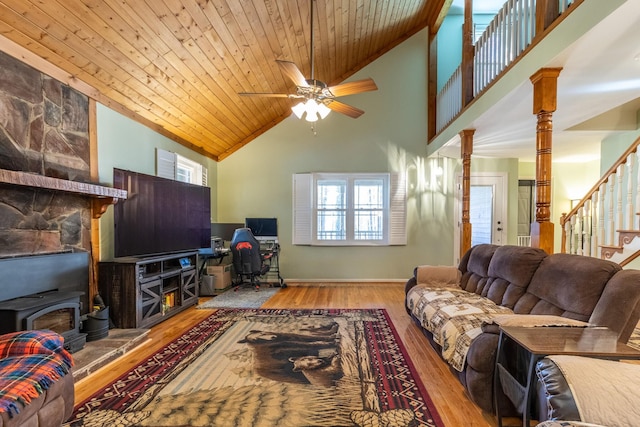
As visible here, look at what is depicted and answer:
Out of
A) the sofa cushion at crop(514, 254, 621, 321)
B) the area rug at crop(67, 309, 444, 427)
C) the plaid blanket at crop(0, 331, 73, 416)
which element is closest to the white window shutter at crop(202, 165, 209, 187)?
the area rug at crop(67, 309, 444, 427)

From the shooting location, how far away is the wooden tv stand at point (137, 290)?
121 inches

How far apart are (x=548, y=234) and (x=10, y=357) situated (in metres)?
3.76

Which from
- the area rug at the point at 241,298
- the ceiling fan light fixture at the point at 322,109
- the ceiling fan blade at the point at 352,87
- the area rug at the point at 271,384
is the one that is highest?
the ceiling fan blade at the point at 352,87

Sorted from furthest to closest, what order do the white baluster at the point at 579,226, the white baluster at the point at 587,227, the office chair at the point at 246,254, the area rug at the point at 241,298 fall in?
the office chair at the point at 246,254 < the area rug at the point at 241,298 < the white baluster at the point at 579,226 < the white baluster at the point at 587,227

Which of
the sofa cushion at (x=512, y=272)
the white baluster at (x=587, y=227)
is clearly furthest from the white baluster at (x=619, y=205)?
the sofa cushion at (x=512, y=272)

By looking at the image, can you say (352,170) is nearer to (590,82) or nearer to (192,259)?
(192,259)

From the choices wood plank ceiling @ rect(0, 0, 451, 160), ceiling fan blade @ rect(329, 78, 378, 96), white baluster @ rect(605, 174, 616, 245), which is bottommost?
white baluster @ rect(605, 174, 616, 245)

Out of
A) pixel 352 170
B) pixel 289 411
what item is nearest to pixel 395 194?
pixel 352 170

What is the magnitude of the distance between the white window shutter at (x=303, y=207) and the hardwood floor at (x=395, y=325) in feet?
2.96

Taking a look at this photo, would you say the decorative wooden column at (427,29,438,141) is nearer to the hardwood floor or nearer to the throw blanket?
the hardwood floor

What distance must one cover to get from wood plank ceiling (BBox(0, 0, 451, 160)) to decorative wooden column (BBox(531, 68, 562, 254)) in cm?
249

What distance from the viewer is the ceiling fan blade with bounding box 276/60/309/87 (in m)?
2.57

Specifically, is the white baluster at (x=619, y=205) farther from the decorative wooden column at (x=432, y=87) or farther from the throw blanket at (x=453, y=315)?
the decorative wooden column at (x=432, y=87)

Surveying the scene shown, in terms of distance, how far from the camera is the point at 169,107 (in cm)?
381
